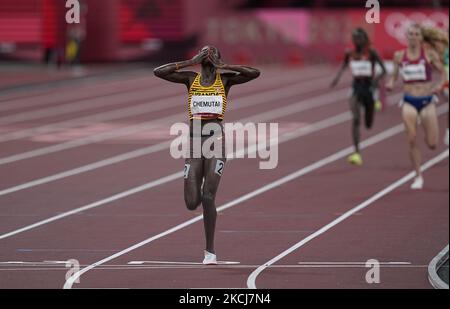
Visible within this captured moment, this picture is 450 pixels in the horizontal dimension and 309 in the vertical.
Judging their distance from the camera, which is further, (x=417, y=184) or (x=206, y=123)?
(x=417, y=184)

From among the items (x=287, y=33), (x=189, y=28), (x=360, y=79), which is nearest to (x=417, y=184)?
(x=360, y=79)

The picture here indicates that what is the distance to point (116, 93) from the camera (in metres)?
40.0

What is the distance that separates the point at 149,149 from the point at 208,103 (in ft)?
43.0

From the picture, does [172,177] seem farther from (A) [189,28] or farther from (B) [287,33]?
(A) [189,28]

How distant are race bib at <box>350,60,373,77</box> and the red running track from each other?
5.24 ft

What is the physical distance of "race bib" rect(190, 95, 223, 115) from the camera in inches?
530

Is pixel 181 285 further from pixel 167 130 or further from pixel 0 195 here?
pixel 167 130

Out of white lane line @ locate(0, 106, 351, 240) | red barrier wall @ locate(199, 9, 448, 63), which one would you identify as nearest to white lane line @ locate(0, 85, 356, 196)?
white lane line @ locate(0, 106, 351, 240)

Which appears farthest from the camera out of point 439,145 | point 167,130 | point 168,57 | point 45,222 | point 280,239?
point 168,57

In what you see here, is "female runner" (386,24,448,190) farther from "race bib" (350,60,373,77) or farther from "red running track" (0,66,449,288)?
"race bib" (350,60,373,77)

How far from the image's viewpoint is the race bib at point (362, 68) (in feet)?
76.3

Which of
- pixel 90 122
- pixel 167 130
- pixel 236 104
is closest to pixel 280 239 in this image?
pixel 167 130

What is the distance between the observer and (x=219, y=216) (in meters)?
17.8
